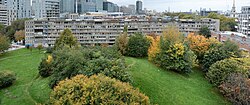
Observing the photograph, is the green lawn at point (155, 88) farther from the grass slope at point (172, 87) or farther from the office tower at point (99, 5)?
the office tower at point (99, 5)

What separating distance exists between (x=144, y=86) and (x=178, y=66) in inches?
430

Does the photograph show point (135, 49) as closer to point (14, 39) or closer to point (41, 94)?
point (41, 94)

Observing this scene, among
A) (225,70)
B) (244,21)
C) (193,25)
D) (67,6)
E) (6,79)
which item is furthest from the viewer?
(67,6)

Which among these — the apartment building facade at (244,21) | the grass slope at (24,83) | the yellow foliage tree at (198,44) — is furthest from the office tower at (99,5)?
the yellow foliage tree at (198,44)

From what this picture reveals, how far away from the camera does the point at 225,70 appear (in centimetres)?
3797

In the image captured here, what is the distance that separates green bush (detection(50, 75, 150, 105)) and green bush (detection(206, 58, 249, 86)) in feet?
61.1

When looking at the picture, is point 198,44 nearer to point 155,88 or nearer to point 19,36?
point 155,88

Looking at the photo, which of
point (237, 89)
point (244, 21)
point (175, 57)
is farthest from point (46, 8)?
point (237, 89)

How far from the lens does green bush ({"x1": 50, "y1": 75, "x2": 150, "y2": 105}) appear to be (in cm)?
2164

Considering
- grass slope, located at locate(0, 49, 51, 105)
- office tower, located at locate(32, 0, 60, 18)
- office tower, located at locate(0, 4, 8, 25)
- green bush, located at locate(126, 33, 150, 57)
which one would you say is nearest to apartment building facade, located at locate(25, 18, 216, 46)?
grass slope, located at locate(0, 49, 51, 105)

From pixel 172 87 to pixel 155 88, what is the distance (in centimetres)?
346

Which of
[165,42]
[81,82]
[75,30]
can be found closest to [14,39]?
[75,30]

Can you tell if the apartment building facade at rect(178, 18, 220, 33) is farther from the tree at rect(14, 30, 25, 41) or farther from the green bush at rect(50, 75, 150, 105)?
the green bush at rect(50, 75, 150, 105)

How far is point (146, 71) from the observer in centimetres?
3928
